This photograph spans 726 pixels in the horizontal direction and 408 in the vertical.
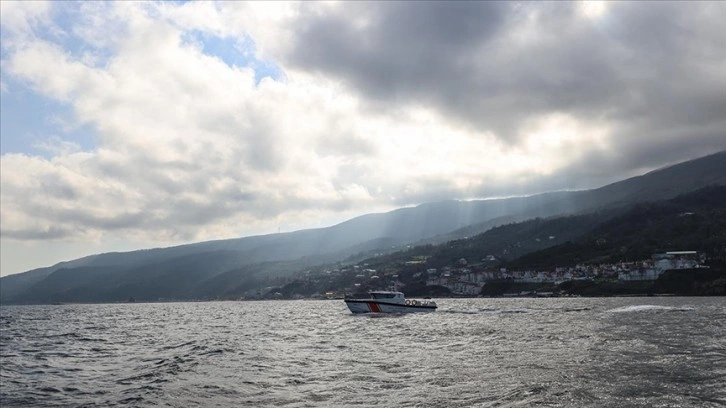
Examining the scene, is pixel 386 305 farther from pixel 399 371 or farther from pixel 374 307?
pixel 399 371

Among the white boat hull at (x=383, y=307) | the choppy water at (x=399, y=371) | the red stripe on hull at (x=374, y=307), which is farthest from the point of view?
the white boat hull at (x=383, y=307)

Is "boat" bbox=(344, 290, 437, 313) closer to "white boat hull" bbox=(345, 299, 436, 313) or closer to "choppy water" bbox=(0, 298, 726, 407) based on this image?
"white boat hull" bbox=(345, 299, 436, 313)

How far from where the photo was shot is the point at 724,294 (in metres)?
161

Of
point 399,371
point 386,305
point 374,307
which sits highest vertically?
point 399,371

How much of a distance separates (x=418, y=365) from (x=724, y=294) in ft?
540

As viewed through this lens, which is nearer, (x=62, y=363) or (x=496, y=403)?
(x=496, y=403)

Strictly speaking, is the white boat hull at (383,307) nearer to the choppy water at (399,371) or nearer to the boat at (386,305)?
the boat at (386,305)

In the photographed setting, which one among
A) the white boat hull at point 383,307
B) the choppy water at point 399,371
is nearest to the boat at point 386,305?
the white boat hull at point 383,307

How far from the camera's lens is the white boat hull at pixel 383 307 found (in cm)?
11519

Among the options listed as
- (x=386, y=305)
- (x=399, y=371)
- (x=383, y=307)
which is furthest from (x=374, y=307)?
(x=399, y=371)

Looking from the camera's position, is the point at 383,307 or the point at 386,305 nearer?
the point at 383,307

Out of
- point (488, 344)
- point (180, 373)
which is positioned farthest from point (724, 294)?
point (180, 373)

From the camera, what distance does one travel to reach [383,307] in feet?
379

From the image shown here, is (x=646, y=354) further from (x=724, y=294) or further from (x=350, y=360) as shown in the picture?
(x=724, y=294)
